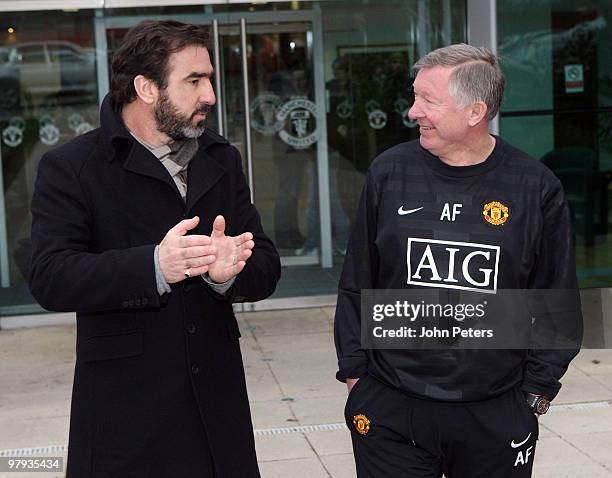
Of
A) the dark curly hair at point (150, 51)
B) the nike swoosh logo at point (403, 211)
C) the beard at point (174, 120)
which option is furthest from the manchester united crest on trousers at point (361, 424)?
the dark curly hair at point (150, 51)

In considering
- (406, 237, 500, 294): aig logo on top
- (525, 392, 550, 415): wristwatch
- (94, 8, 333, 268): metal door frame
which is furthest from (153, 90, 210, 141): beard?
(94, 8, 333, 268): metal door frame

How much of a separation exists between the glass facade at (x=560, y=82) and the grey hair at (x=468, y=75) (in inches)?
257

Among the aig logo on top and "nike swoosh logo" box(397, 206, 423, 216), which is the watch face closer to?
the aig logo on top

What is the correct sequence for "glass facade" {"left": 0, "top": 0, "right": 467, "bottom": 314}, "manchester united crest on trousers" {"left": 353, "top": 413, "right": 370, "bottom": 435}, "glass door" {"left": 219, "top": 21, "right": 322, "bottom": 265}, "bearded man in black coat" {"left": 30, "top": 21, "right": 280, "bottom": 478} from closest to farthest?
"bearded man in black coat" {"left": 30, "top": 21, "right": 280, "bottom": 478} < "manchester united crest on trousers" {"left": 353, "top": 413, "right": 370, "bottom": 435} < "glass facade" {"left": 0, "top": 0, "right": 467, "bottom": 314} < "glass door" {"left": 219, "top": 21, "right": 322, "bottom": 265}

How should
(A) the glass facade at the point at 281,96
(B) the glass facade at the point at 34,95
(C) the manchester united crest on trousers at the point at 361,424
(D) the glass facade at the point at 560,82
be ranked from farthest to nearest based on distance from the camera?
1. (D) the glass facade at the point at 560,82
2. (A) the glass facade at the point at 281,96
3. (B) the glass facade at the point at 34,95
4. (C) the manchester united crest on trousers at the point at 361,424

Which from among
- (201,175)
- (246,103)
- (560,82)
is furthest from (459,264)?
(560,82)

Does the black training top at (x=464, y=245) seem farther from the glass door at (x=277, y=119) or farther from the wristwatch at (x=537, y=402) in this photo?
the glass door at (x=277, y=119)

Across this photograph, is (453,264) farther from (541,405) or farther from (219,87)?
(219,87)

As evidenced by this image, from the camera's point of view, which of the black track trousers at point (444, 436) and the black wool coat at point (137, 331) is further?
the black track trousers at point (444, 436)

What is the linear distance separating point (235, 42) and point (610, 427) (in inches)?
209

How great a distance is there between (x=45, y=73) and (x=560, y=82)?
4.67 meters

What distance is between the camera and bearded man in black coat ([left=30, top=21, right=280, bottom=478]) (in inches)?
119

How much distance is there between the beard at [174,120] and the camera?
307 cm
